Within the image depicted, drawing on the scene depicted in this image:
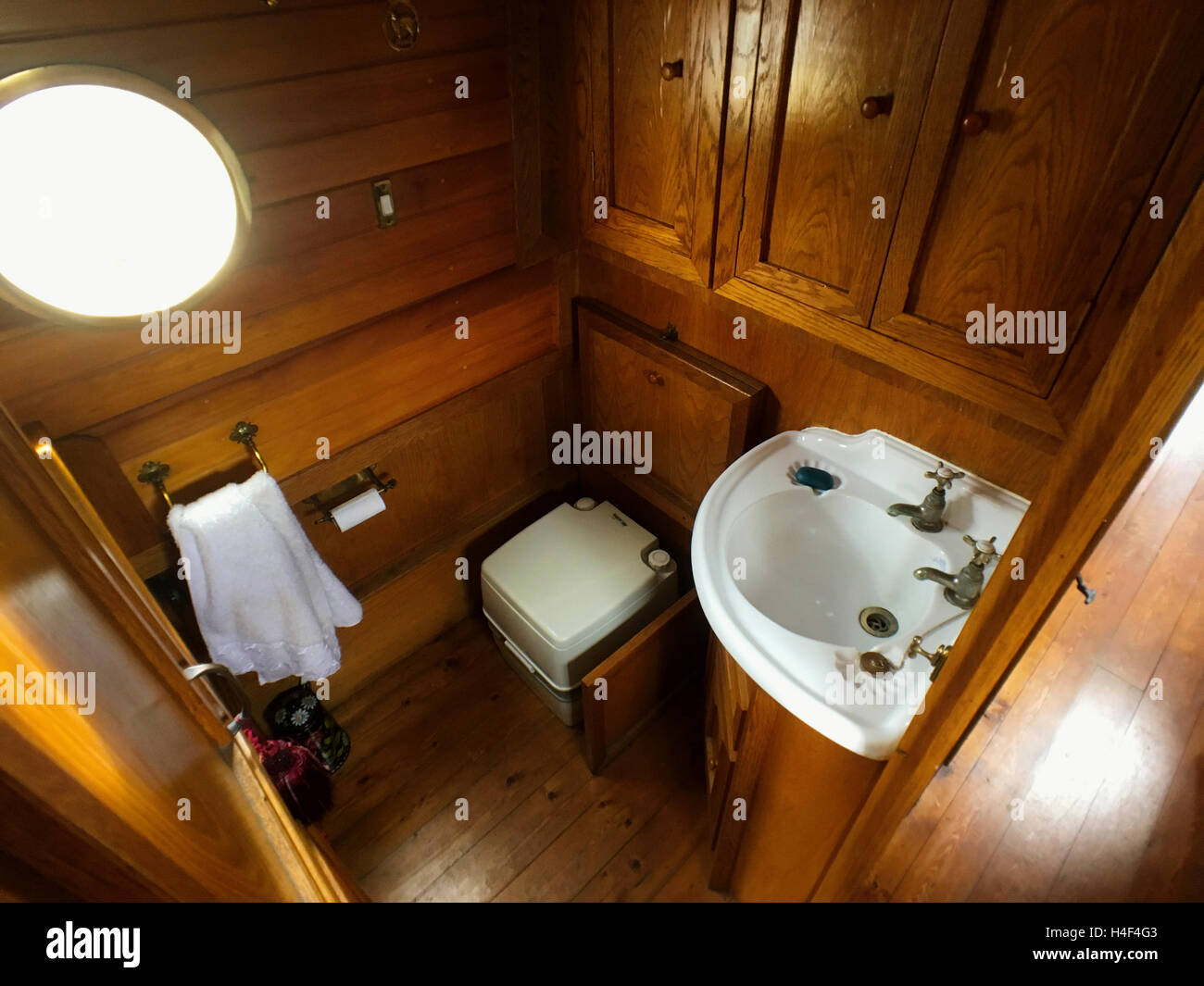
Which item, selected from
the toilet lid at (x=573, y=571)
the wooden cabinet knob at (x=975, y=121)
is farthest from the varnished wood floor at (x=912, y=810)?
the wooden cabinet knob at (x=975, y=121)

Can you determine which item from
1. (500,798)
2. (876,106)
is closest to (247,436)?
(500,798)

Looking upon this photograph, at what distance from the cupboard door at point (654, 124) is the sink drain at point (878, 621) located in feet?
2.34

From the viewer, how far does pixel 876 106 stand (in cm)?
99

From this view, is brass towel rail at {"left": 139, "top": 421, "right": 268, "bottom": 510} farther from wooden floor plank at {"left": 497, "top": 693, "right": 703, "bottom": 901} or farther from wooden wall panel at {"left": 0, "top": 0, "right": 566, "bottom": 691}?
wooden floor plank at {"left": 497, "top": 693, "right": 703, "bottom": 901}

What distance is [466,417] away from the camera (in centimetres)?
179

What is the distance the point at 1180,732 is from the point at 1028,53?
1.88 m

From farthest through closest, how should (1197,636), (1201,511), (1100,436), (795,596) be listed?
(1201,511) → (1197,636) → (795,596) → (1100,436)

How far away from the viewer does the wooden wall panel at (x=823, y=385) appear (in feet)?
3.88

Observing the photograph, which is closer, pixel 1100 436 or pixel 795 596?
pixel 1100 436

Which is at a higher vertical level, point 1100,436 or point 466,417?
point 1100,436

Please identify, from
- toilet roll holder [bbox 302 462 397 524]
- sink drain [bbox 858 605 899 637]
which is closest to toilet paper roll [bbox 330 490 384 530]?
toilet roll holder [bbox 302 462 397 524]
